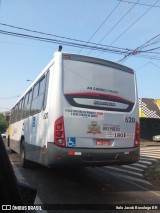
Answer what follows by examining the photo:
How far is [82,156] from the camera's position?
25.5 ft

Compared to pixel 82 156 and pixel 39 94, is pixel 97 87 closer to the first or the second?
pixel 82 156

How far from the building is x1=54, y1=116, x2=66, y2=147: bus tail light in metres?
32.5

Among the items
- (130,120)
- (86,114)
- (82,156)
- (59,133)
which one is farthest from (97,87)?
(82,156)

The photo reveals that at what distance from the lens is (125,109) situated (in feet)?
29.1

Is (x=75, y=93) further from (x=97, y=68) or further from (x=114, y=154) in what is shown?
(x=114, y=154)

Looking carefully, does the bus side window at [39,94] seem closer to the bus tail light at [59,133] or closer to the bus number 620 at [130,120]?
the bus tail light at [59,133]

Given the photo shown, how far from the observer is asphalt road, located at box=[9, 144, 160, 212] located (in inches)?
286

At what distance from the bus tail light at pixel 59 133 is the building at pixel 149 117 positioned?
107 feet

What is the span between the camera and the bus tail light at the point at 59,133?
770 centimetres

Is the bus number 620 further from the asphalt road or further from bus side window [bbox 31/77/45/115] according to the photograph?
bus side window [bbox 31/77/45/115]

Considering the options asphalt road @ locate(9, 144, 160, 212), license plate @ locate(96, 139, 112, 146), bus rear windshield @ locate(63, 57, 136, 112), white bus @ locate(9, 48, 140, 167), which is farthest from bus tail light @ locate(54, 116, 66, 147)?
asphalt road @ locate(9, 144, 160, 212)

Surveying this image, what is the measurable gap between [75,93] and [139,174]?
17.3 feet

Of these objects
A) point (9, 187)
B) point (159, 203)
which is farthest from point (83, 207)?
point (9, 187)

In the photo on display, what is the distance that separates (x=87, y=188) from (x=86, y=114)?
1954 millimetres
